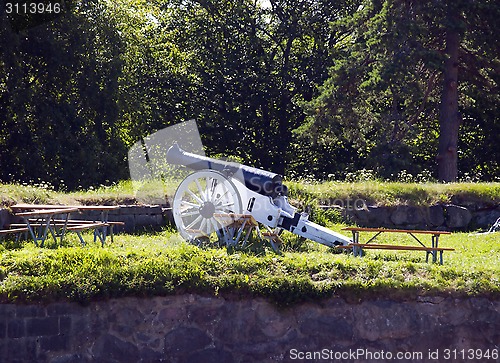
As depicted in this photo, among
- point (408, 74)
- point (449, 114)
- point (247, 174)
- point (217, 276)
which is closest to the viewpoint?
point (217, 276)

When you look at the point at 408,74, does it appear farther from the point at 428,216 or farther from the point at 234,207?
the point at 234,207

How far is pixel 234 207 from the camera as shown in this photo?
11.8 meters

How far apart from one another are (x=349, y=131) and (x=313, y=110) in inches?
45.2

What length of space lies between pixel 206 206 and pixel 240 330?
9.44ft

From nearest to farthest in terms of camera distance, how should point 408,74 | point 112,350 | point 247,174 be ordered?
point 112,350 → point 247,174 → point 408,74

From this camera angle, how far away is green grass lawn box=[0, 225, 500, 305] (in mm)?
9102

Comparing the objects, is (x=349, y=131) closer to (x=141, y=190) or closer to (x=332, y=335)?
(x=141, y=190)

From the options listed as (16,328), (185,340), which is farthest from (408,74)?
(16,328)

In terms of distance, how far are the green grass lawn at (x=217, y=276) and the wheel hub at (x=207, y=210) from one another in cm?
160

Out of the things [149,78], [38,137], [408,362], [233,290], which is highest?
[149,78]

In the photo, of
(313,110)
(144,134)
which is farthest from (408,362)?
(144,134)

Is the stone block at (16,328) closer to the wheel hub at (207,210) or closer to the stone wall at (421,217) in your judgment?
the wheel hub at (207,210)

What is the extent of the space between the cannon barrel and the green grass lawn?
198 centimetres

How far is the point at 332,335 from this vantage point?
9.34m
